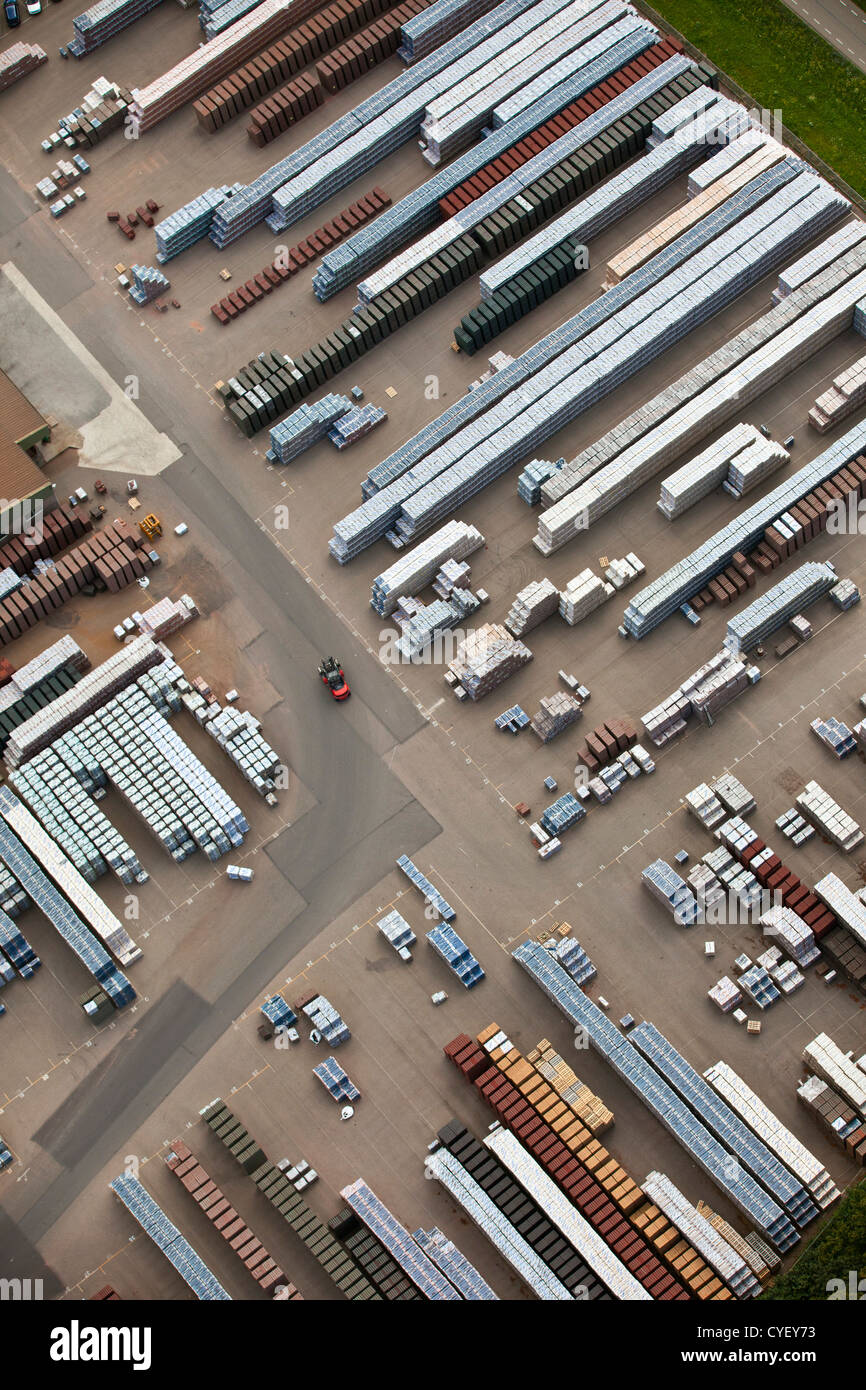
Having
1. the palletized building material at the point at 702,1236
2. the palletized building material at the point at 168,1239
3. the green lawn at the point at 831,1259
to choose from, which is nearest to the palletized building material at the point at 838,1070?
the green lawn at the point at 831,1259

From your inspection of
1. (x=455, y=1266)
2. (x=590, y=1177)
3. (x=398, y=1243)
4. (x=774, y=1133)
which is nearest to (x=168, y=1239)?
(x=398, y=1243)

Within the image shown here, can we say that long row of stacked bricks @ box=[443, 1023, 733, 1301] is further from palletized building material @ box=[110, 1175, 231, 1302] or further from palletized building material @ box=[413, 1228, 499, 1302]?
palletized building material @ box=[110, 1175, 231, 1302]

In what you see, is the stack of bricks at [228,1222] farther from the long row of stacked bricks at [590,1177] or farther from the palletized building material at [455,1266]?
the long row of stacked bricks at [590,1177]

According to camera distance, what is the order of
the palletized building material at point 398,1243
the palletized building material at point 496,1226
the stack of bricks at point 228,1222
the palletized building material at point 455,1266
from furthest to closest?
the stack of bricks at point 228,1222
the palletized building material at point 398,1243
the palletized building material at point 455,1266
the palletized building material at point 496,1226

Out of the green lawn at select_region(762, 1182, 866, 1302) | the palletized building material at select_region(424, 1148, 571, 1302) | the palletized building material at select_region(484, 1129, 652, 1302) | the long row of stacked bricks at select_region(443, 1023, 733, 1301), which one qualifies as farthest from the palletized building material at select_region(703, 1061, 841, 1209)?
the palletized building material at select_region(424, 1148, 571, 1302)

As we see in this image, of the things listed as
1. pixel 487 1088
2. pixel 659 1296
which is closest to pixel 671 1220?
pixel 659 1296

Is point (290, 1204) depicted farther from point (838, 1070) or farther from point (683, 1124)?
point (838, 1070)
